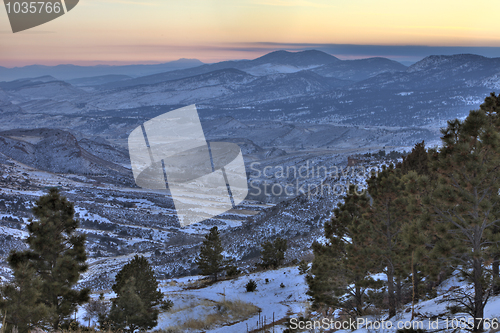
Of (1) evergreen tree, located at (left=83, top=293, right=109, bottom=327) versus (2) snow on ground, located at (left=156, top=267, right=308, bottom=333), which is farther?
(2) snow on ground, located at (left=156, top=267, right=308, bottom=333)

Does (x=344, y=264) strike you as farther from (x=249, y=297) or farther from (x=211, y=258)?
(x=211, y=258)

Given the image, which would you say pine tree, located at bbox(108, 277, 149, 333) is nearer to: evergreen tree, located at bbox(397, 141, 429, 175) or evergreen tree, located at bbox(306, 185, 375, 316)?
evergreen tree, located at bbox(306, 185, 375, 316)

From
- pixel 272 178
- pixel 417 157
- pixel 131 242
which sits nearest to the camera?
pixel 417 157

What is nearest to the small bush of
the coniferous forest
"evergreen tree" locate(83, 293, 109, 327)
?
the coniferous forest

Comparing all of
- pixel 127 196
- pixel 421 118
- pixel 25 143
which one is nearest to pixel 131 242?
pixel 127 196

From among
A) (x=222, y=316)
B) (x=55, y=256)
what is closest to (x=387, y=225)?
(x=222, y=316)

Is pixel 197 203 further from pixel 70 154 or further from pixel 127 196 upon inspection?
pixel 70 154
